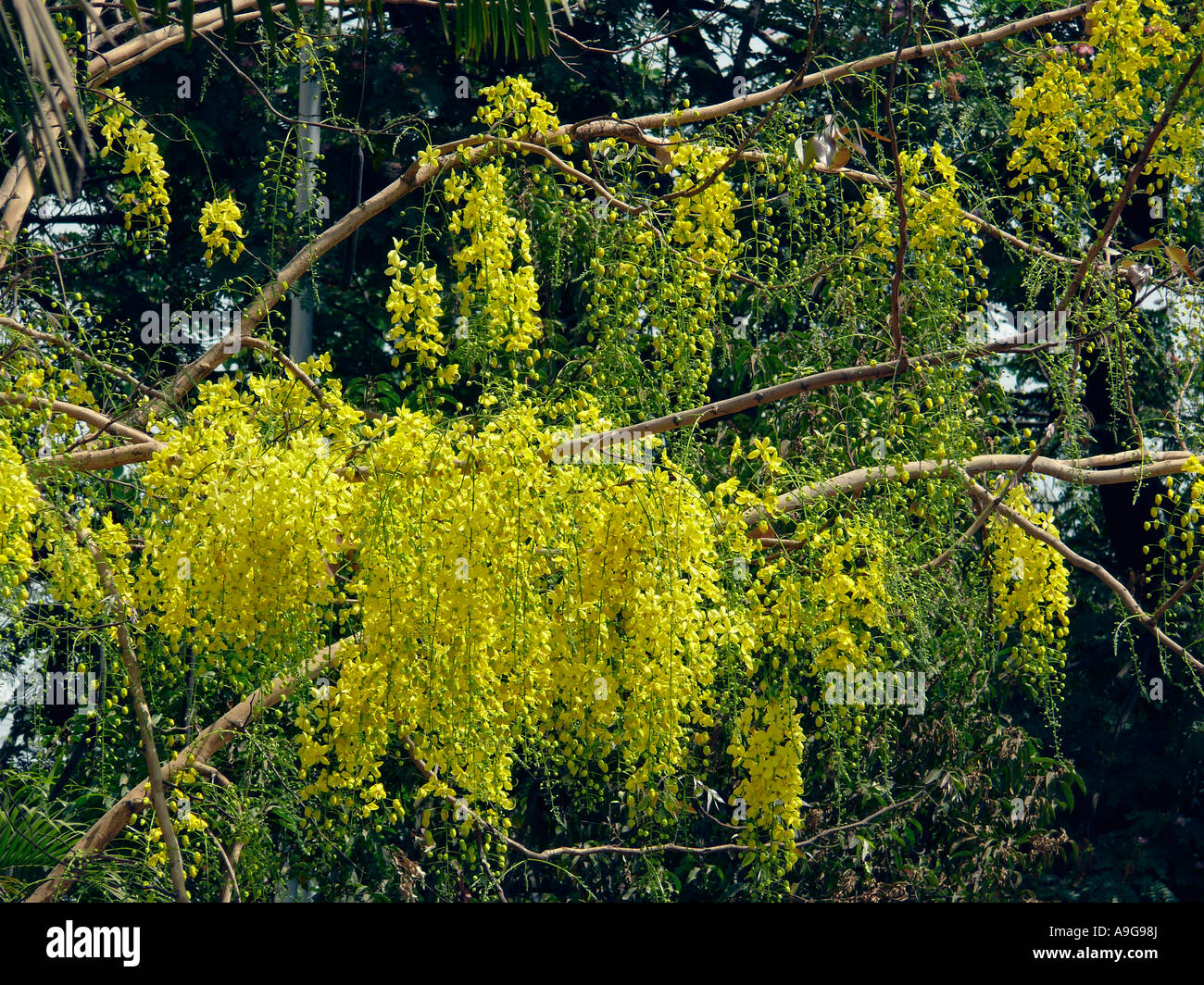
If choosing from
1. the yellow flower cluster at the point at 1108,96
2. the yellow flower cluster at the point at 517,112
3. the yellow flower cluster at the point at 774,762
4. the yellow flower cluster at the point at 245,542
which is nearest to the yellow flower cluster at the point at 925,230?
the yellow flower cluster at the point at 1108,96

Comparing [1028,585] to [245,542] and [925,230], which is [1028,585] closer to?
[925,230]

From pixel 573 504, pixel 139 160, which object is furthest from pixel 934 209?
pixel 139 160

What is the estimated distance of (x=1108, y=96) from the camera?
4277mm

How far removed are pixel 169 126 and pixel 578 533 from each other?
4101mm

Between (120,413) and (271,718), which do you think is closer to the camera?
(271,718)

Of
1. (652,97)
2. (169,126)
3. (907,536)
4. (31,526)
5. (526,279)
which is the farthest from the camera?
(652,97)

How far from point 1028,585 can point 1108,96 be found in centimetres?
162

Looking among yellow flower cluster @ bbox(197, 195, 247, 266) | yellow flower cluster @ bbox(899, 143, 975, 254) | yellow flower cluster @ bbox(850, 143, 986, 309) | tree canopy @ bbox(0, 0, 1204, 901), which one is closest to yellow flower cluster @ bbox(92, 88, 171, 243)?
tree canopy @ bbox(0, 0, 1204, 901)

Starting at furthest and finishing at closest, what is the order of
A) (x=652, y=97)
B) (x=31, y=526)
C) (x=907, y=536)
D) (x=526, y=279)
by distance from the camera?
(x=652, y=97) → (x=907, y=536) → (x=526, y=279) → (x=31, y=526)

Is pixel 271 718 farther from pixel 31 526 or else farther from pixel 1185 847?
pixel 1185 847

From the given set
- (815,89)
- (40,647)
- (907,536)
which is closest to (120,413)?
(40,647)

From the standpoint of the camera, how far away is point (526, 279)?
12.5ft

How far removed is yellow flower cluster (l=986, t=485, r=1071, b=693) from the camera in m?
4.23

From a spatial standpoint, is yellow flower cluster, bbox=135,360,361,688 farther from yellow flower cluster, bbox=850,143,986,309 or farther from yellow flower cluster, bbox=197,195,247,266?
yellow flower cluster, bbox=850,143,986,309
